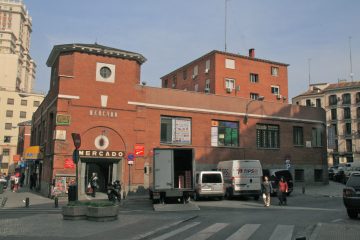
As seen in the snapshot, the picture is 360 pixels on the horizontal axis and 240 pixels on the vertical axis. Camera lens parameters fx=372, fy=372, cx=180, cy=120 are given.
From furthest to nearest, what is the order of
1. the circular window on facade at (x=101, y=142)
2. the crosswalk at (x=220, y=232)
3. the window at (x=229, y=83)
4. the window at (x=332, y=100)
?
the window at (x=332, y=100)
the window at (x=229, y=83)
the circular window on facade at (x=101, y=142)
the crosswalk at (x=220, y=232)

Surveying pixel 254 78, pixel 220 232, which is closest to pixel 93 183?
pixel 220 232

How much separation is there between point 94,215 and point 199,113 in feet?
63.5

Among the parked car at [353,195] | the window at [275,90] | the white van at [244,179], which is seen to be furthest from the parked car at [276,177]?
the window at [275,90]

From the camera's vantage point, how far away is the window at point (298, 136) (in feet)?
123

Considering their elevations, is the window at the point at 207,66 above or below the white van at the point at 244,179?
above

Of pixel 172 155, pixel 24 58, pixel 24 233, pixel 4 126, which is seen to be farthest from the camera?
pixel 24 58

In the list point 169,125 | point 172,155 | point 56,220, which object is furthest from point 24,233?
point 169,125

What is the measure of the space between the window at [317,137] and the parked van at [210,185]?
18100 millimetres

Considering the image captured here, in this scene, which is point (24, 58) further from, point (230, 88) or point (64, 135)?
point (64, 135)

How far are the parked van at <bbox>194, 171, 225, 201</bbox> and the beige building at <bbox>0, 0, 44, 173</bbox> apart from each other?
4319 centimetres

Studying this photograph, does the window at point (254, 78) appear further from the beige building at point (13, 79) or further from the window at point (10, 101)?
the window at point (10, 101)

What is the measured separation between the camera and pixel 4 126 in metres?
91.1

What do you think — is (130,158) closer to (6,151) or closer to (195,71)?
(195,71)

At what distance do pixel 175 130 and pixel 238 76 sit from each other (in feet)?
56.4
